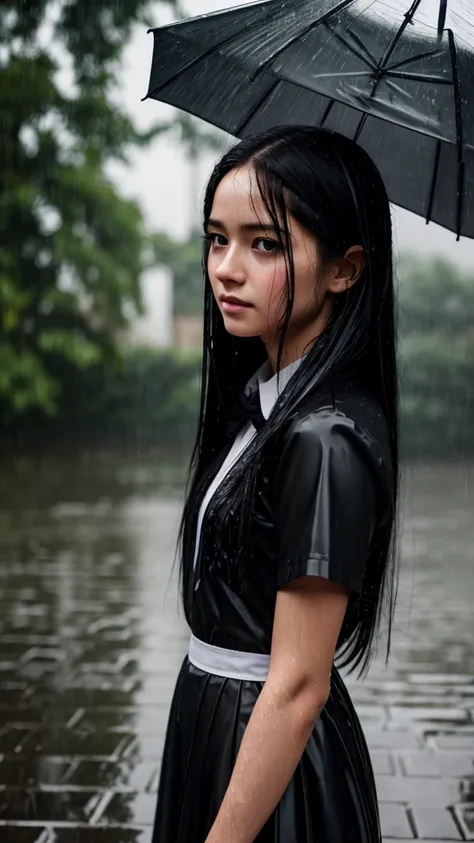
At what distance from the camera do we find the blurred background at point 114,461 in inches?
185

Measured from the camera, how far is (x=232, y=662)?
1831mm

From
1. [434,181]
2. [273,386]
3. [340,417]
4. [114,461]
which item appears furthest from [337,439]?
[114,461]

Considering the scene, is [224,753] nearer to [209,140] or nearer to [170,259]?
[209,140]

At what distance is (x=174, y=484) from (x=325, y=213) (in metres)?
14.6

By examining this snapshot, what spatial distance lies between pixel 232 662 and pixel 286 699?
0.73ft

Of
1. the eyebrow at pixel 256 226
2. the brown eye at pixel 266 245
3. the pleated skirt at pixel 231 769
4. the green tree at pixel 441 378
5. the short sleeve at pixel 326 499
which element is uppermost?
the green tree at pixel 441 378

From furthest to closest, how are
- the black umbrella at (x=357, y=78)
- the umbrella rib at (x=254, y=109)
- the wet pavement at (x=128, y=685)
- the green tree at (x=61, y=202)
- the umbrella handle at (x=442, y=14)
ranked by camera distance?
the green tree at (x=61, y=202) < the wet pavement at (x=128, y=685) < the umbrella rib at (x=254, y=109) < the umbrella handle at (x=442, y=14) < the black umbrella at (x=357, y=78)

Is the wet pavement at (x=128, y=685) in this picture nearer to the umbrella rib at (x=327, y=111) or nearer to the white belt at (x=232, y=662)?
the white belt at (x=232, y=662)

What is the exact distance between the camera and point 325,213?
1780 millimetres

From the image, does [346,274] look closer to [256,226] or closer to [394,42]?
[256,226]

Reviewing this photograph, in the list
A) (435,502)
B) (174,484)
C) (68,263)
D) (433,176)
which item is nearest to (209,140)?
(68,263)

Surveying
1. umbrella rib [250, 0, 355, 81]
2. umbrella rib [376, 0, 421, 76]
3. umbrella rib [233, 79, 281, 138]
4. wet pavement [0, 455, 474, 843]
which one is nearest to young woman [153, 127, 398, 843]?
umbrella rib [250, 0, 355, 81]

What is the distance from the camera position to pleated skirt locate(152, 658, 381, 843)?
1.79 meters

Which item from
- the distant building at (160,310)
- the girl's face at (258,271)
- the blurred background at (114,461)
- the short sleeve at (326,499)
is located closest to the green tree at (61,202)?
the blurred background at (114,461)
